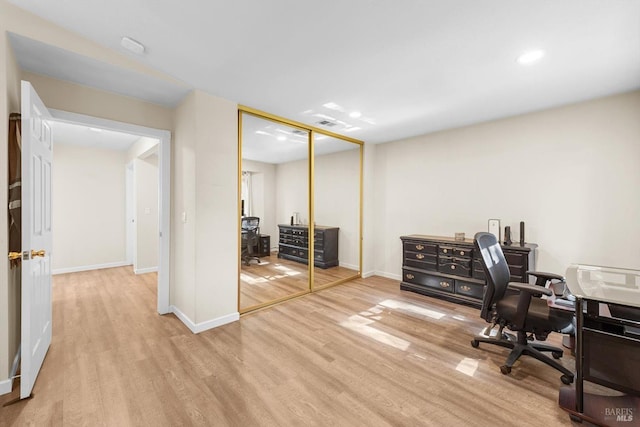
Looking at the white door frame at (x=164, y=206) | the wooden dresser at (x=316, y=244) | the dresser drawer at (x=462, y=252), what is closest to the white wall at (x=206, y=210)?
the white door frame at (x=164, y=206)

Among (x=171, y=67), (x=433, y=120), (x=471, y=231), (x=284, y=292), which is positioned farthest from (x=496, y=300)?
(x=171, y=67)

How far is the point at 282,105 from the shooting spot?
320 centimetres

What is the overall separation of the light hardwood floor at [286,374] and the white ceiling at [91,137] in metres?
2.86

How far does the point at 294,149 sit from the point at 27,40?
3736 mm

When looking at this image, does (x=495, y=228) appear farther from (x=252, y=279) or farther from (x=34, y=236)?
(x=34, y=236)

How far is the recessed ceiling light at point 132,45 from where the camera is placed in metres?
2.07

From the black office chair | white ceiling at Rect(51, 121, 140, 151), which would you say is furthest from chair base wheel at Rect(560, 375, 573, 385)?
white ceiling at Rect(51, 121, 140, 151)

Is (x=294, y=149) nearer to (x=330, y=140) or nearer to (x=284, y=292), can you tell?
(x=330, y=140)

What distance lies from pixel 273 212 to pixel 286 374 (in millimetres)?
4875

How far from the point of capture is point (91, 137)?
472 centimetres

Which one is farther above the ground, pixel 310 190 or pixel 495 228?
pixel 310 190

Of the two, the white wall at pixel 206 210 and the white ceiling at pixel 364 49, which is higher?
the white ceiling at pixel 364 49

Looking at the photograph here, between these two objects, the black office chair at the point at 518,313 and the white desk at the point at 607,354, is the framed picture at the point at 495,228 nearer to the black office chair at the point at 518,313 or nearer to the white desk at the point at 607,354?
the black office chair at the point at 518,313

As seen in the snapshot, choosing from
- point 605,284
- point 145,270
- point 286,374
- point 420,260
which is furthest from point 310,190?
point 145,270
